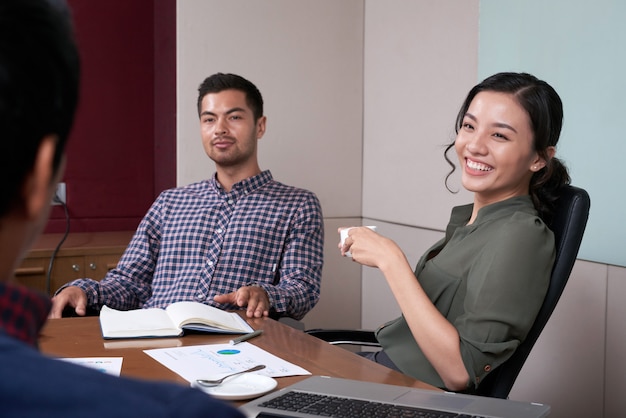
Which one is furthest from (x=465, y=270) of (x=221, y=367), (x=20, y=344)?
(x=20, y=344)

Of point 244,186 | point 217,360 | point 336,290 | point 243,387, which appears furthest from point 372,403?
point 336,290

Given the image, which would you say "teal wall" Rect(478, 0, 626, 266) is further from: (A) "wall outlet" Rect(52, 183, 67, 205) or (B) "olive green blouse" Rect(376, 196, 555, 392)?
(A) "wall outlet" Rect(52, 183, 67, 205)

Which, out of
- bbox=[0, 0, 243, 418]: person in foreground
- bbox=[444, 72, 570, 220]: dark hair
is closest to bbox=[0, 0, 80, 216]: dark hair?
bbox=[0, 0, 243, 418]: person in foreground

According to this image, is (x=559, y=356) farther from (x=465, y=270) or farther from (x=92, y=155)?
(x=92, y=155)

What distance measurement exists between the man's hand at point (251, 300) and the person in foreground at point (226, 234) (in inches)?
12.9

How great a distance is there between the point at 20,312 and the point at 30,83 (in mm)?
135

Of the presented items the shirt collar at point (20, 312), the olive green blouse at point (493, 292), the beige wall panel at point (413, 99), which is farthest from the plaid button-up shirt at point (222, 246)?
the shirt collar at point (20, 312)

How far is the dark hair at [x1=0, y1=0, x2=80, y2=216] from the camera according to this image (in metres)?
0.41

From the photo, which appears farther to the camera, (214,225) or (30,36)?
(214,225)

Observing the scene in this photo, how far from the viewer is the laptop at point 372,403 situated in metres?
1.18

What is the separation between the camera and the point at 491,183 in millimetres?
1837

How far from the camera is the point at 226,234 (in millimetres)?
2773

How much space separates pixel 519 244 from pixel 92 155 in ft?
9.37

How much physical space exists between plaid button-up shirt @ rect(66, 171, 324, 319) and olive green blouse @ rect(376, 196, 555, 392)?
855 mm
